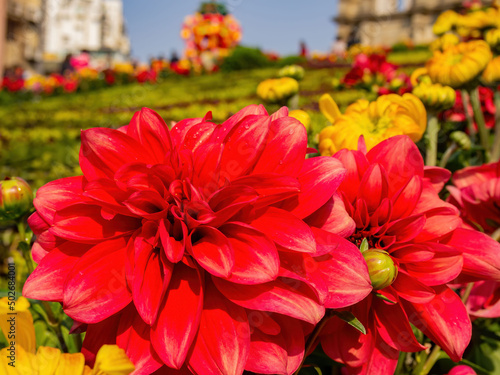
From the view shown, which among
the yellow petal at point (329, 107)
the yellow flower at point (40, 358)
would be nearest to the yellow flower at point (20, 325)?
the yellow flower at point (40, 358)

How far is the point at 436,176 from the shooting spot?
662 millimetres

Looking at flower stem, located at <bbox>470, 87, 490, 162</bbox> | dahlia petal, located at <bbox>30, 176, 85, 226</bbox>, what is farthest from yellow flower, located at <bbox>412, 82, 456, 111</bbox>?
dahlia petal, located at <bbox>30, 176, 85, 226</bbox>

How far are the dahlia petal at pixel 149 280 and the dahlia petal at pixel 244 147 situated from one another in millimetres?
115

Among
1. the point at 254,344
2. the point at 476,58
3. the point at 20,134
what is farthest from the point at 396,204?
the point at 20,134

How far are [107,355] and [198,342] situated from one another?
9cm

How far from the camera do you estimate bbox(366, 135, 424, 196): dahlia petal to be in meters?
0.58

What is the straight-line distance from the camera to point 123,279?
0.47 meters

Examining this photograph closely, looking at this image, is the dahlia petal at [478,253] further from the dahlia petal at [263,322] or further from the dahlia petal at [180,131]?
the dahlia petal at [180,131]

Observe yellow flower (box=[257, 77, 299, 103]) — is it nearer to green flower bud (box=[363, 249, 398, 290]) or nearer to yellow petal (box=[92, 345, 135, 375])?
green flower bud (box=[363, 249, 398, 290])

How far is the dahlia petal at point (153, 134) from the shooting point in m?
0.52

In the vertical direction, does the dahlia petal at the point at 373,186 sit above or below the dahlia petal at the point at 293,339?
above

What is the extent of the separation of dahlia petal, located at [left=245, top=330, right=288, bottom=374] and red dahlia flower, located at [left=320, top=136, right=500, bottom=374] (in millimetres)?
102

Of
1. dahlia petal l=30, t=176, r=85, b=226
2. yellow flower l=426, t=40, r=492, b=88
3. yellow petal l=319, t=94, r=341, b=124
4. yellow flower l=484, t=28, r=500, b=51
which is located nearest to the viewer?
dahlia petal l=30, t=176, r=85, b=226

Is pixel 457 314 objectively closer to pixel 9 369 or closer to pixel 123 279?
pixel 123 279
